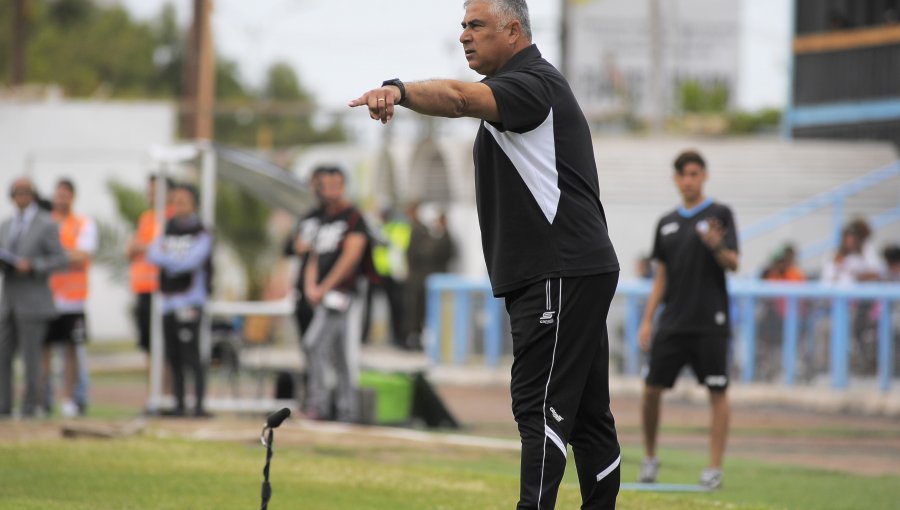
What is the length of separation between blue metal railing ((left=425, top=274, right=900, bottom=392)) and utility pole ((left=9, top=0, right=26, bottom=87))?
23036 millimetres

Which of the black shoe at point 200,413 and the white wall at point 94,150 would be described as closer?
the black shoe at point 200,413

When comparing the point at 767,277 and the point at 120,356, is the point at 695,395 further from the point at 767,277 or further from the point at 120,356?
the point at 120,356

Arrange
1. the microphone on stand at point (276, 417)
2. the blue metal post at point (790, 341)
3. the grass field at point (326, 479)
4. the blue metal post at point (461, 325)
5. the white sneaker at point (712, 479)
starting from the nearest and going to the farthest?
the microphone on stand at point (276, 417)
the grass field at point (326, 479)
the white sneaker at point (712, 479)
the blue metal post at point (790, 341)
the blue metal post at point (461, 325)

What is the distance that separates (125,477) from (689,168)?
4.03m

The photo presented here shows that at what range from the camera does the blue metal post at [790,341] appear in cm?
1788

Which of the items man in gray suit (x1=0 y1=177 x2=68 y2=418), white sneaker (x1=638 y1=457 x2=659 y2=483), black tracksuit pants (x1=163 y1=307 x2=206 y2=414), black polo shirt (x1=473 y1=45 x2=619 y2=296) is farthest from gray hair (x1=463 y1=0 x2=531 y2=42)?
man in gray suit (x1=0 y1=177 x2=68 y2=418)

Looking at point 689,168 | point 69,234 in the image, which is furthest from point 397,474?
point 69,234

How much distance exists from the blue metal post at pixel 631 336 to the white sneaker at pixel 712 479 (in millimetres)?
9388

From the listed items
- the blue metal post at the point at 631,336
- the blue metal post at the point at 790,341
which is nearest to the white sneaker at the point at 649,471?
the blue metal post at the point at 790,341

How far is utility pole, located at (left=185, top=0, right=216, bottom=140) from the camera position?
79.5ft

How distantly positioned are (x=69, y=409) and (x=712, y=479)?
7.25 meters

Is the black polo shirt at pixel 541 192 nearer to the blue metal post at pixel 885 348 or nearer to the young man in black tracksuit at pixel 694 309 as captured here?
the young man in black tracksuit at pixel 694 309

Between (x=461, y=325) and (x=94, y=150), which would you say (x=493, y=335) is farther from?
(x=94, y=150)

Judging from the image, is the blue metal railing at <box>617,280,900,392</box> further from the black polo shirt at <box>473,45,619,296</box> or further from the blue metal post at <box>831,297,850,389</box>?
the black polo shirt at <box>473,45,619,296</box>
